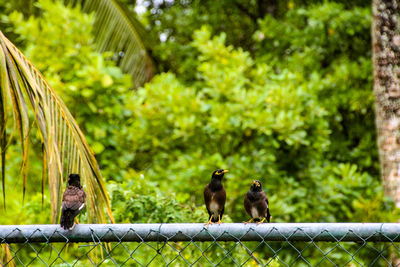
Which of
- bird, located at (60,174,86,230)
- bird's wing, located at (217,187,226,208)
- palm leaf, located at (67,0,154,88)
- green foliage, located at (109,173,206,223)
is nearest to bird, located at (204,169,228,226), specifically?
bird's wing, located at (217,187,226,208)

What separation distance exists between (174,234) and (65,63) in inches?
164

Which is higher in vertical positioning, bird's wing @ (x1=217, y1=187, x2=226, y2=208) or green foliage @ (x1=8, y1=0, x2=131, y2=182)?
green foliage @ (x1=8, y1=0, x2=131, y2=182)

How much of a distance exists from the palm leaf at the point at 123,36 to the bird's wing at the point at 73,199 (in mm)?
5117

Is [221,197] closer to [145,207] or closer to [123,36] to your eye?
[145,207]

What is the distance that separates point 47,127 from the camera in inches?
105

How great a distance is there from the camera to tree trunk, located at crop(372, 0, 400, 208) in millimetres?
5297

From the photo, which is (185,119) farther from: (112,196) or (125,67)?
(125,67)

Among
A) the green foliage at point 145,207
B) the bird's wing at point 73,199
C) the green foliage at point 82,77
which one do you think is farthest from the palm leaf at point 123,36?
the bird's wing at point 73,199

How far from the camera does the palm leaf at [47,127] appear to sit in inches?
100

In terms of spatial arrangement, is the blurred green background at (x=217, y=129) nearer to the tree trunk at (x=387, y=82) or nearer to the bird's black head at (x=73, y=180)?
the tree trunk at (x=387, y=82)

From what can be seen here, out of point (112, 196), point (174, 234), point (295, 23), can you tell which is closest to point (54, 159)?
point (174, 234)

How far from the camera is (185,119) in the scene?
5.48 metres

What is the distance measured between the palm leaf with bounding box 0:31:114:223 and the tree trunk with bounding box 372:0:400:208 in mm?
3458

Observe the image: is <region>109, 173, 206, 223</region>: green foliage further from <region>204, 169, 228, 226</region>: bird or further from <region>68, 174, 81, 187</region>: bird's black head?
<region>68, 174, 81, 187</region>: bird's black head
